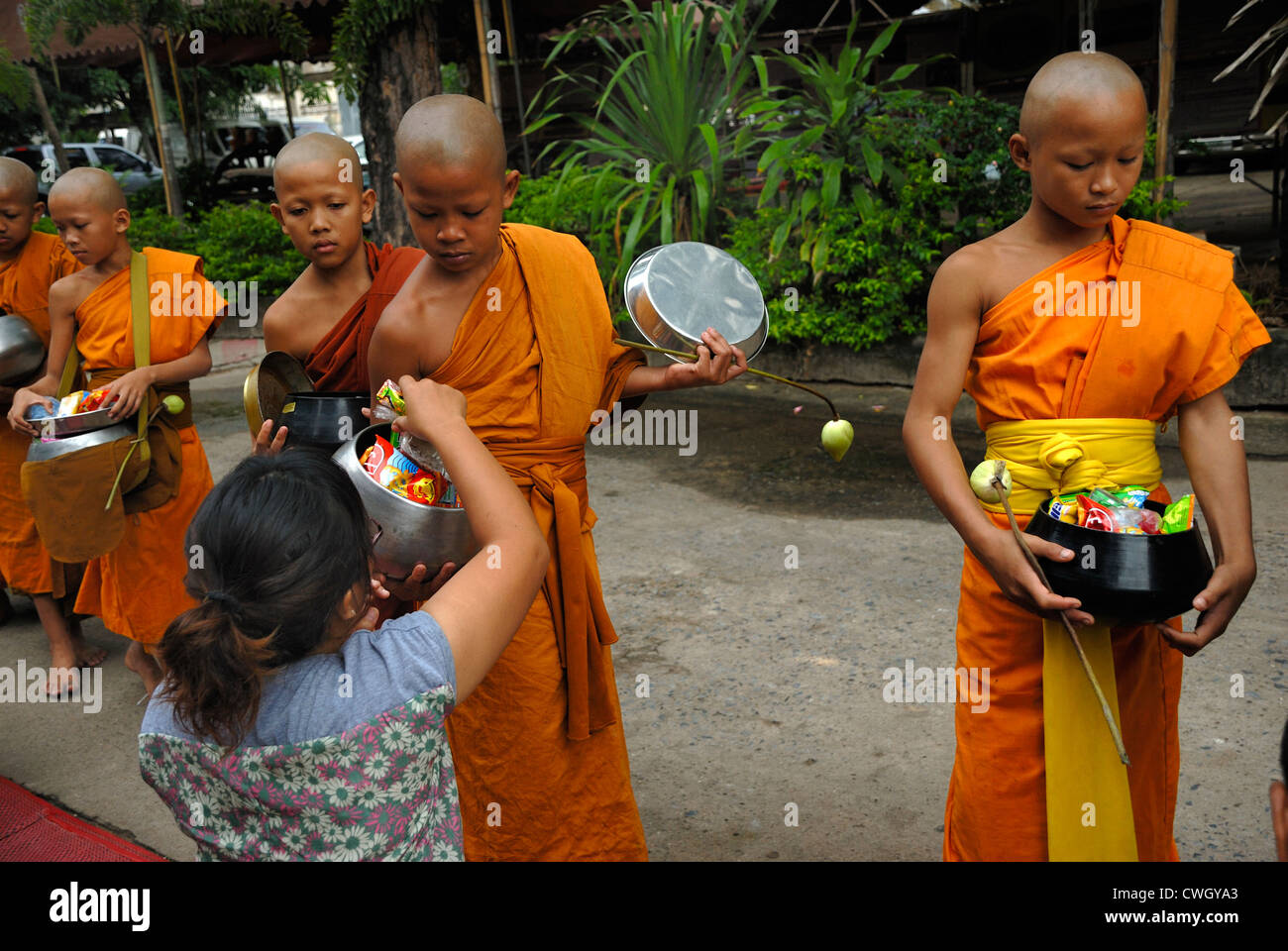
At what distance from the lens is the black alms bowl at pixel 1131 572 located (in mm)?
1790

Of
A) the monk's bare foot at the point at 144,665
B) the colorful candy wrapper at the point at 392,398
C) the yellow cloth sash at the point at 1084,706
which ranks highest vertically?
the colorful candy wrapper at the point at 392,398

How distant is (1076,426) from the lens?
6.52 ft

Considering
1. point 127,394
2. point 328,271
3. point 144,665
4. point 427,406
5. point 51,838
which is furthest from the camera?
point 144,665

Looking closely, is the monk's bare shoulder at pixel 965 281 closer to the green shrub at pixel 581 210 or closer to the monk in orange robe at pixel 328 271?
the monk in orange robe at pixel 328 271

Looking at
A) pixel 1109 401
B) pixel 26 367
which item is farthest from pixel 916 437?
pixel 26 367

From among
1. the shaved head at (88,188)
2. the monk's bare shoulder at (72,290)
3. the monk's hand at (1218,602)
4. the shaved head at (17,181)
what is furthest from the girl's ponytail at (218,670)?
the shaved head at (17,181)

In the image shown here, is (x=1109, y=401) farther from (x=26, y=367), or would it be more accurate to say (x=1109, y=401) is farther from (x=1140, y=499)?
(x=26, y=367)

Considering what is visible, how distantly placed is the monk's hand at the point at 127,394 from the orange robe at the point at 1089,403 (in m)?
2.64

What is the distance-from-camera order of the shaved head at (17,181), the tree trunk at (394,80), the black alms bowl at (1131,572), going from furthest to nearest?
the tree trunk at (394,80) → the shaved head at (17,181) → the black alms bowl at (1131,572)

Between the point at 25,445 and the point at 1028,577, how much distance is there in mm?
4108

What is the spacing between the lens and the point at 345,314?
280 cm

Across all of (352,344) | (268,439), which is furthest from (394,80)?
(268,439)

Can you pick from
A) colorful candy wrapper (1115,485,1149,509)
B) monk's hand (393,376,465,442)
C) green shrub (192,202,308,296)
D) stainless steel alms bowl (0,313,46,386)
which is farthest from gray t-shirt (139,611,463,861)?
green shrub (192,202,308,296)

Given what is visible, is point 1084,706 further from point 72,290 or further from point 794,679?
point 72,290
